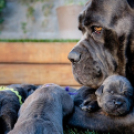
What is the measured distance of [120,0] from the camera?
48.7 inches

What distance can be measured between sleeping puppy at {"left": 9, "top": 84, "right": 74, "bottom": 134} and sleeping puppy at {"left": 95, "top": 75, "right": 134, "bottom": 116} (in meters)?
0.21

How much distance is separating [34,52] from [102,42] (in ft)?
7.31

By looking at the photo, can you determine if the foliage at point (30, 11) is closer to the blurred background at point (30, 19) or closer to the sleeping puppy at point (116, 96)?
the blurred background at point (30, 19)

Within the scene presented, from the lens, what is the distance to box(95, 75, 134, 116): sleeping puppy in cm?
112

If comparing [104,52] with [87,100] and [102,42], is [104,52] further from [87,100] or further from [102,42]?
[87,100]

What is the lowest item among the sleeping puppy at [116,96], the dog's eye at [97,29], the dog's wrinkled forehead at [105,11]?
the sleeping puppy at [116,96]

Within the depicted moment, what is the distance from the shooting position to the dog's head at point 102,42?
123 centimetres

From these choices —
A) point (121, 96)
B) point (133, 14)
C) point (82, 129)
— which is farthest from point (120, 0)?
point (82, 129)

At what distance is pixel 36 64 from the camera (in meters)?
3.42

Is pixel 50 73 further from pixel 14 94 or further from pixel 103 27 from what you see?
pixel 103 27

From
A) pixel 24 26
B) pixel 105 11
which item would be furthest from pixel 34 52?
pixel 24 26

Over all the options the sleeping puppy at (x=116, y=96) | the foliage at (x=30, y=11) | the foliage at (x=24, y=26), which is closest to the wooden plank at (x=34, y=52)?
the sleeping puppy at (x=116, y=96)

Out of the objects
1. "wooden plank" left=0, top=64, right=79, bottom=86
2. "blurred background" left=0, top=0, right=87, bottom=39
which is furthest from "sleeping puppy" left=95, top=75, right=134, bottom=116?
"blurred background" left=0, top=0, right=87, bottom=39

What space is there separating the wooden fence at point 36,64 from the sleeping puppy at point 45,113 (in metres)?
2.06
